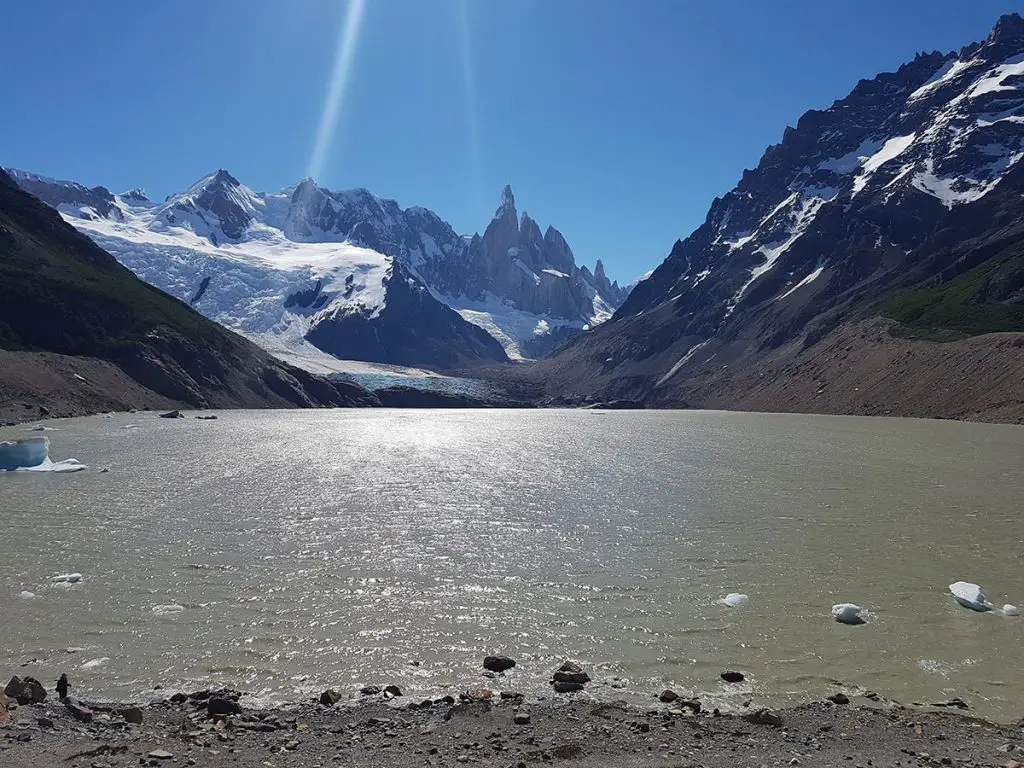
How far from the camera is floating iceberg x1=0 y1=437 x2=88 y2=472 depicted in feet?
182

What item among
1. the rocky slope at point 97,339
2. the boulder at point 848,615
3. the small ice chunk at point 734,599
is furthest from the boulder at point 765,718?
the rocky slope at point 97,339

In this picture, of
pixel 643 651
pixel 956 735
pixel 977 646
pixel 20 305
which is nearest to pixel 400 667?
pixel 643 651

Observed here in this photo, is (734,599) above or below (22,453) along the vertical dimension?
below

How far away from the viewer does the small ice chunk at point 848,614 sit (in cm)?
2228

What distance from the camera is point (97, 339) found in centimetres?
15262

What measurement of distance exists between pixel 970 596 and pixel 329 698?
20.7 m

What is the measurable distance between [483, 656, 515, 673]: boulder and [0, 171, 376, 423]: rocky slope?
118 meters

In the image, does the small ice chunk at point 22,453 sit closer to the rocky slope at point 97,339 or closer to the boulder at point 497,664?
the boulder at point 497,664

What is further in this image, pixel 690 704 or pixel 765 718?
pixel 690 704

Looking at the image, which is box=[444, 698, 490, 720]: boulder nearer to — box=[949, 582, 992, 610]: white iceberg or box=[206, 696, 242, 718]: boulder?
box=[206, 696, 242, 718]: boulder

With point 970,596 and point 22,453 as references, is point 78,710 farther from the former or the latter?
point 22,453

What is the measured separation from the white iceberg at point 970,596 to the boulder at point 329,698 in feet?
66.6

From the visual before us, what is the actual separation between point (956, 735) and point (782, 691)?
3.73 m

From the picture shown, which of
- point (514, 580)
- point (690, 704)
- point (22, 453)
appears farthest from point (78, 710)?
point (22, 453)
